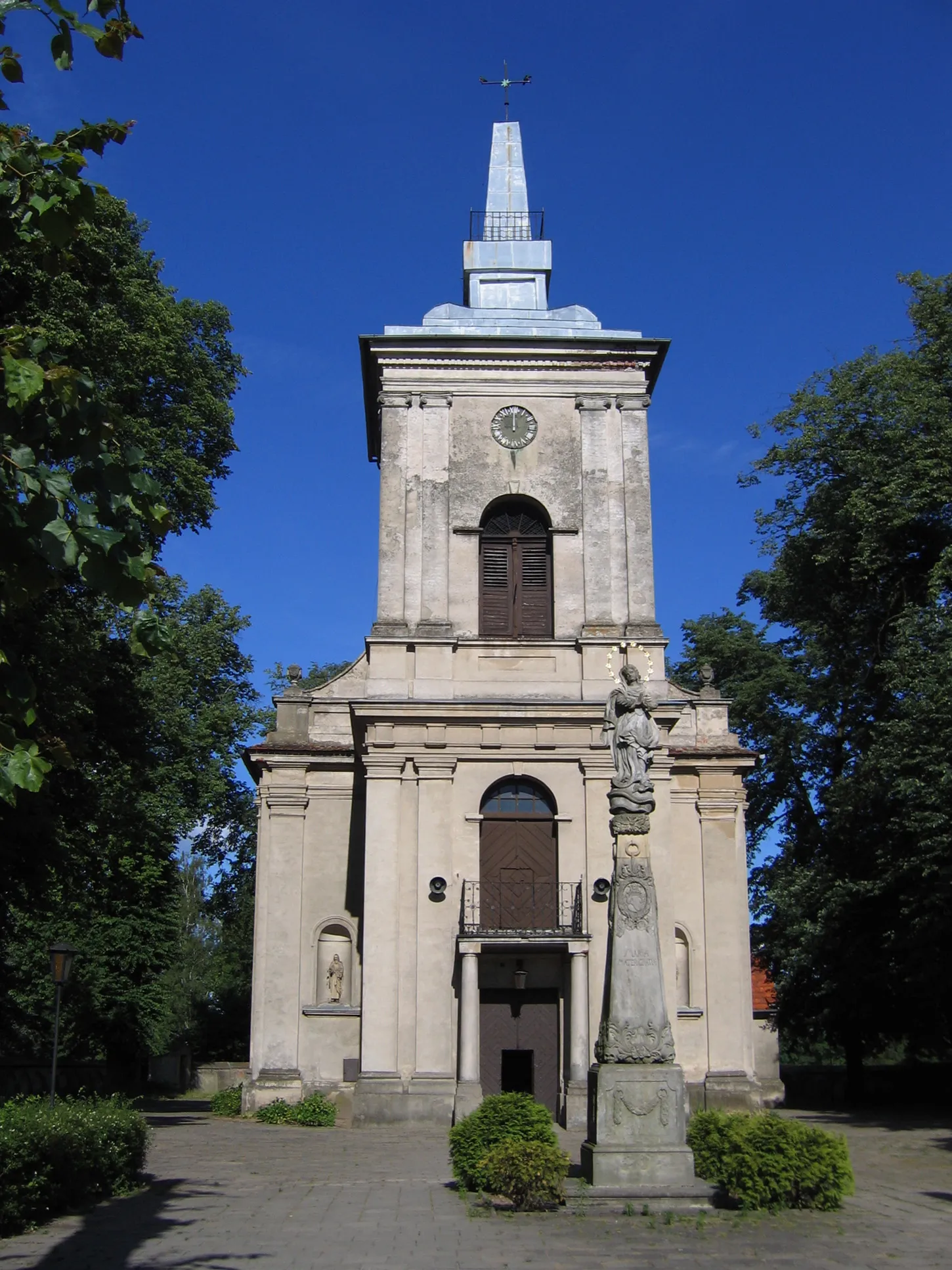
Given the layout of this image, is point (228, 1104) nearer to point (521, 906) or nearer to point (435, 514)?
point (521, 906)

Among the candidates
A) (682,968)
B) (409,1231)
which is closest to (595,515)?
(682,968)

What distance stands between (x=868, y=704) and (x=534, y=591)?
28.5 feet

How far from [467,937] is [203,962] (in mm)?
37244

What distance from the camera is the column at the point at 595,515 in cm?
2578

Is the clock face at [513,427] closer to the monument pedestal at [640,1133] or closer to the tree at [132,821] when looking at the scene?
the tree at [132,821]

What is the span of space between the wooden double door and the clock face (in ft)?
25.1

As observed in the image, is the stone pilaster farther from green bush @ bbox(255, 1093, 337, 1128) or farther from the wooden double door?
green bush @ bbox(255, 1093, 337, 1128)

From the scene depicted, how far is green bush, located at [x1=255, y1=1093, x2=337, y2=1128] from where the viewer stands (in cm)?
2422

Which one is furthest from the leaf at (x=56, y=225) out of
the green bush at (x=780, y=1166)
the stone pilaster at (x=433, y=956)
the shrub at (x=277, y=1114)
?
the shrub at (x=277, y=1114)

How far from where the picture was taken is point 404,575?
25750mm

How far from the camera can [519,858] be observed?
24.7 meters

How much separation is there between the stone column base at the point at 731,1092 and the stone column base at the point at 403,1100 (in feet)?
17.9

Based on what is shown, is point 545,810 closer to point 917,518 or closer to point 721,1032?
point 721,1032

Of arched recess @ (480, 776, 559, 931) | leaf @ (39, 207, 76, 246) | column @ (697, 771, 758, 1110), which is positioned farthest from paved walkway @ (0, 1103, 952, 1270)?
column @ (697, 771, 758, 1110)
